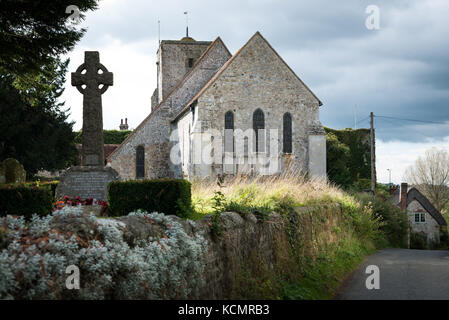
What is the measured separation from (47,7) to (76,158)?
24.8m

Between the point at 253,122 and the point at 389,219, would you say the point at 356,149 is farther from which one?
the point at 389,219

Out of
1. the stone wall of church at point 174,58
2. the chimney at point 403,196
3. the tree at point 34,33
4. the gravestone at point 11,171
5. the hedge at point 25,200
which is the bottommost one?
the chimney at point 403,196

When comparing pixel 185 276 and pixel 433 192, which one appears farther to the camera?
pixel 433 192

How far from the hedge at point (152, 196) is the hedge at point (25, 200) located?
1.92m

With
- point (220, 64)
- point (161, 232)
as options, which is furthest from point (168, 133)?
point (161, 232)

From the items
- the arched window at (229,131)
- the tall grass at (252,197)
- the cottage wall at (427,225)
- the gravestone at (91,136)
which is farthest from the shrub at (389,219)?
the cottage wall at (427,225)

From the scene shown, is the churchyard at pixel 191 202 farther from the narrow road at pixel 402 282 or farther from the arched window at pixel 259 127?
the narrow road at pixel 402 282

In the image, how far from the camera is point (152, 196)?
29.1 ft

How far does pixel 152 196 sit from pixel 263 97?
67.7 feet

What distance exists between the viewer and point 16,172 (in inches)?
564

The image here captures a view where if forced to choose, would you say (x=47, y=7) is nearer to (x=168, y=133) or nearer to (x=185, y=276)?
(x=185, y=276)

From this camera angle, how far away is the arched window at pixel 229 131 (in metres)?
27.9

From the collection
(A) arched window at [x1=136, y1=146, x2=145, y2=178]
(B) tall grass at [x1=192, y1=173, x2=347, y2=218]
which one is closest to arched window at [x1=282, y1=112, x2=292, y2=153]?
(A) arched window at [x1=136, y1=146, x2=145, y2=178]

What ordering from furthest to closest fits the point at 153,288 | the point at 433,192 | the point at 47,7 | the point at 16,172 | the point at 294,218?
1. the point at 433,192
2. the point at 16,172
3. the point at 47,7
4. the point at 294,218
5. the point at 153,288
